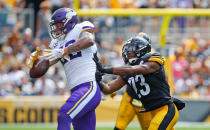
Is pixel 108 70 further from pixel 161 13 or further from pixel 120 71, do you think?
pixel 161 13

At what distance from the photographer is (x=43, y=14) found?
1327cm

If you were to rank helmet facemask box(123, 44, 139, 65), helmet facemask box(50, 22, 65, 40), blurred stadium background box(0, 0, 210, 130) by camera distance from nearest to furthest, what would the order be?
1. helmet facemask box(50, 22, 65, 40)
2. helmet facemask box(123, 44, 139, 65)
3. blurred stadium background box(0, 0, 210, 130)

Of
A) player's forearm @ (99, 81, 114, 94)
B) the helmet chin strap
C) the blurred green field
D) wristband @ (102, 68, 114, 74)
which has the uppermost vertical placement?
wristband @ (102, 68, 114, 74)

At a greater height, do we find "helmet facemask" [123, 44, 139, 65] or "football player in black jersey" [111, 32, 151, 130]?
"helmet facemask" [123, 44, 139, 65]

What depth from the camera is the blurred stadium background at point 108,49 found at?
11641 mm

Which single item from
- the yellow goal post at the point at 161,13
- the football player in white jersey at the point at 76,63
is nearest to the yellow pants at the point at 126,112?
the football player in white jersey at the point at 76,63

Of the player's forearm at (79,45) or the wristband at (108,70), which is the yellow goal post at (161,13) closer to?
the player's forearm at (79,45)

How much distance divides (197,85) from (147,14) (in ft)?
7.71

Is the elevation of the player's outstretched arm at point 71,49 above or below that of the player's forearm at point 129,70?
above

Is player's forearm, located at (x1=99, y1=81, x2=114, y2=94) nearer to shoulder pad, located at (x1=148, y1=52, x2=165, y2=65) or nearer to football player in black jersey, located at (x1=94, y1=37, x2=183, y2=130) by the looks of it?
football player in black jersey, located at (x1=94, y1=37, x2=183, y2=130)

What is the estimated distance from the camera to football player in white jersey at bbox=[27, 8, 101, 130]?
5.64m

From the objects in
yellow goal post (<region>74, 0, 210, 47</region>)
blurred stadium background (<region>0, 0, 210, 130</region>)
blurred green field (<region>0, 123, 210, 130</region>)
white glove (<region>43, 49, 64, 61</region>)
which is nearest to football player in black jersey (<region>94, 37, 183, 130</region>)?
white glove (<region>43, 49, 64, 61</region>)

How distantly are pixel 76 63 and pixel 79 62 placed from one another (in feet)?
0.12

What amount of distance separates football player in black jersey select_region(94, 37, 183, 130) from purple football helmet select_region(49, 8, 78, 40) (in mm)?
493
